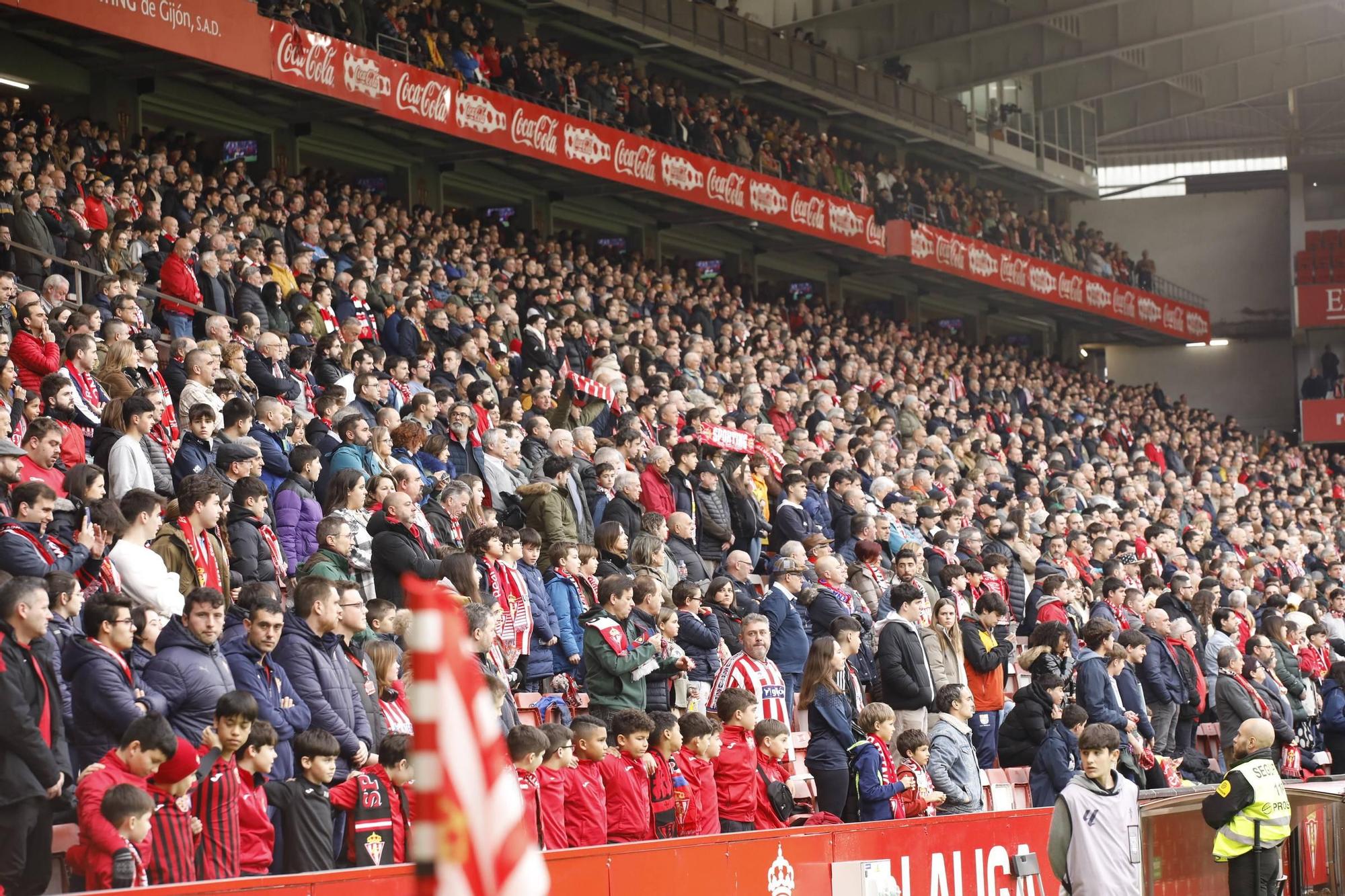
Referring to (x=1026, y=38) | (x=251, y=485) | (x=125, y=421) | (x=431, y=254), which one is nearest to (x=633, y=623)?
(x=251, y=485)

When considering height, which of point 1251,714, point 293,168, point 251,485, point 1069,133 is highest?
point 1069,133

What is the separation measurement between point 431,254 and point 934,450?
22.2ft

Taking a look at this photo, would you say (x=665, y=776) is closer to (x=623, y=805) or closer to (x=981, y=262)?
(x=623, y=805)

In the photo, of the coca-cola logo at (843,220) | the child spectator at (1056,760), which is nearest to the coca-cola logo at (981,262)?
the coca-cola logo at (843,220)

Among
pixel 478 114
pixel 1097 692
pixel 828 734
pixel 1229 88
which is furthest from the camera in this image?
pixel 1229 88

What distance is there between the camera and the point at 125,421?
9492mm

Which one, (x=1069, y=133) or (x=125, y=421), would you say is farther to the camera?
(x=1069, y=133)

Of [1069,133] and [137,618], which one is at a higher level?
[1069,133]

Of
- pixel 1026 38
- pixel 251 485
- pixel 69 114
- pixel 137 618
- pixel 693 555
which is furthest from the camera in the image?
pixel 1026 38

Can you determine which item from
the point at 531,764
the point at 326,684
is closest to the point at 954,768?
the point at 531,764

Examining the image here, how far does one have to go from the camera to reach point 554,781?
7.74m

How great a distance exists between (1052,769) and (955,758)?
722 millimetres

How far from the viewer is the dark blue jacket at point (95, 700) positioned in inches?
261

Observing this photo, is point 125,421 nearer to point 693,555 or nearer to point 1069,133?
point 693,555
